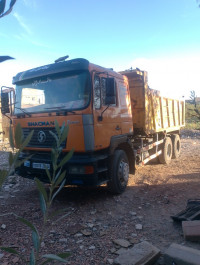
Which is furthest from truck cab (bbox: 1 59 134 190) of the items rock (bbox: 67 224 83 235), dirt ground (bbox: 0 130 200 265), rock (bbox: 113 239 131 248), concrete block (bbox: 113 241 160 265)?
concrete block (bbox: 113 241 160 265)

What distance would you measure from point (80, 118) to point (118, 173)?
5.08ft

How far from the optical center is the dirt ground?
120 inches

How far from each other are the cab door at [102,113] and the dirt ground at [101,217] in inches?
48.4

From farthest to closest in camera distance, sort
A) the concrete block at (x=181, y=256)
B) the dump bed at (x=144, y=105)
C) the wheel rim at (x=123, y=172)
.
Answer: the dump bed at (x=144, y=105)
the wheel rim at (x=123, y=172)
the concrete block at (x=181, y=256)

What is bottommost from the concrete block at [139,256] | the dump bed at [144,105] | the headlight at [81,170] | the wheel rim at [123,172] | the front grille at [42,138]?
the concrete block at [139,256]

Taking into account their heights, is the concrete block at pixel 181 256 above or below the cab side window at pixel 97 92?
below

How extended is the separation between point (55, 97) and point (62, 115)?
456mm

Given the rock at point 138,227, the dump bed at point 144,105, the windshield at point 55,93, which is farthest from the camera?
the dump bed at point 144,105

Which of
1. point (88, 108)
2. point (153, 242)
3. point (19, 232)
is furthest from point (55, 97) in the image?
point (153, 242)

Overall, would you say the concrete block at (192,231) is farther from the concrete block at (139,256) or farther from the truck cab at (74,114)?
the truck cab at (74,114)

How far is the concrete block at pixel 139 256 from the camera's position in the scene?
252cm

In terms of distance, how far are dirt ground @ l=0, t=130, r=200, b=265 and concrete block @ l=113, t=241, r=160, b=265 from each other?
0.21 meters

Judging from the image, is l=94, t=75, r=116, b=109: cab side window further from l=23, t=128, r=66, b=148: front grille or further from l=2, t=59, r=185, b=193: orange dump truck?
l=23, t=128, r=66, b=148: front grille

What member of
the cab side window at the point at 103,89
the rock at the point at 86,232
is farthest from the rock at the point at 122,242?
the cab side window at the point at 103,89
